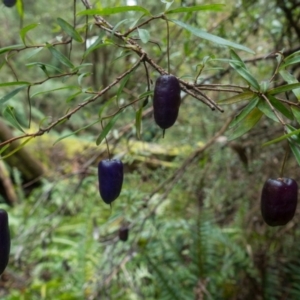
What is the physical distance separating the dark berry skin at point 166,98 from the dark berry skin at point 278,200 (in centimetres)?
13

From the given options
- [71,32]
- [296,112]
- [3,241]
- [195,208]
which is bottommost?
[195,208]

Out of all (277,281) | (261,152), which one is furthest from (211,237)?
(261,152)

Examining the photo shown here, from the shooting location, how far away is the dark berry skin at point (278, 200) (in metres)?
0.48

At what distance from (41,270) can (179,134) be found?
118cm

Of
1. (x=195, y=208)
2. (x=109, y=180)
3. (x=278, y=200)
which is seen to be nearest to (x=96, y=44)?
(x=109, y=180)

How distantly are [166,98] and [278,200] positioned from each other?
158 mm

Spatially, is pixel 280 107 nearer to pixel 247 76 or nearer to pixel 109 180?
pixel 247 76

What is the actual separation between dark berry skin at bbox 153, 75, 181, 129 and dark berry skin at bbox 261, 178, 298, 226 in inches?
5.1

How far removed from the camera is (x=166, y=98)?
0.46 m

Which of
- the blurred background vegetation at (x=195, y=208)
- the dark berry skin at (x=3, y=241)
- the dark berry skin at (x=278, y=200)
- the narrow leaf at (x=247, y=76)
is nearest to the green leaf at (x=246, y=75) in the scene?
the narrow leaf at (x=247, y=76)

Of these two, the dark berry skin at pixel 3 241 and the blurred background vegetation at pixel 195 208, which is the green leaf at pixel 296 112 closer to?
the dark berry skin at pixel 3 241

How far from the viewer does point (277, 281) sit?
1.79m

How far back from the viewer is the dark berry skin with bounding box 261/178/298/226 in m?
0.48

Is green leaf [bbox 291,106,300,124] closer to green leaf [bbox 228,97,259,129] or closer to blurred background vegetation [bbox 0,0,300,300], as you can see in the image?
green leaf [bbox 228,97,259,129]
